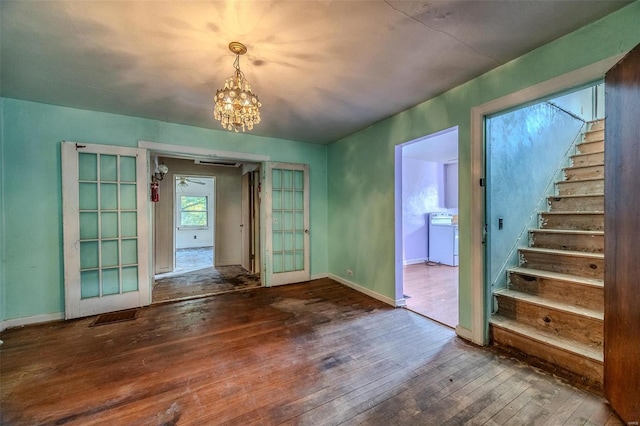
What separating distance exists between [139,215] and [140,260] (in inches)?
23.9

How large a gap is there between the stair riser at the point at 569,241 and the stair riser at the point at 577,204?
0.48 metres

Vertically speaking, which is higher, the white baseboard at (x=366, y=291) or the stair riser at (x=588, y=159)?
the stair riser at (x=588, y=159)

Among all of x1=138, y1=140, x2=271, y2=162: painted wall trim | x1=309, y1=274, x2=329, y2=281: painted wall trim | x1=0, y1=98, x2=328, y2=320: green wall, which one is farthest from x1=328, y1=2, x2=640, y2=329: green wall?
x1=0, y1=98, x2=328, y2=320: green wall

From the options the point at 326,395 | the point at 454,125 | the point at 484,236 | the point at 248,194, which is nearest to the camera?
the point at 326,395

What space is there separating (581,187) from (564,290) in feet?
4.99

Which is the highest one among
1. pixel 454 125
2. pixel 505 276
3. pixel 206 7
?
pixel 206 7

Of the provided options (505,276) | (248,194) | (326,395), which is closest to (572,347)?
(505,276)

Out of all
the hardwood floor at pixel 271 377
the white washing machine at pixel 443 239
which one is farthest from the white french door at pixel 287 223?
the white washing machine at pixel 443 239

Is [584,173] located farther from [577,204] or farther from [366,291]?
[366,291]

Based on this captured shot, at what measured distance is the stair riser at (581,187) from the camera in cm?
280

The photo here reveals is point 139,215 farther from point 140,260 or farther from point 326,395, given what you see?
point 326,395

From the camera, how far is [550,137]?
3090 mm

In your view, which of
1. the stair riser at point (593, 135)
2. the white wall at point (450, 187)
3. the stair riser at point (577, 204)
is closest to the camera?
the stair riser at point (577, 204)

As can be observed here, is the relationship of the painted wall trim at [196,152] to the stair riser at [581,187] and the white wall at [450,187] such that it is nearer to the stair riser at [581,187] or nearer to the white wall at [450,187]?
the stair riser at [581,187]
